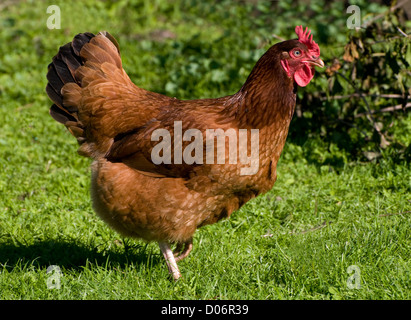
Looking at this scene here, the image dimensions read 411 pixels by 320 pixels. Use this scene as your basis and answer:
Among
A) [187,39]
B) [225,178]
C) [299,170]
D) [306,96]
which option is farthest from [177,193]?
→ [187,39]

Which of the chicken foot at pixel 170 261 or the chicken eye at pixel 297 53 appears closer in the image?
the chicken eye at pixel 297 53

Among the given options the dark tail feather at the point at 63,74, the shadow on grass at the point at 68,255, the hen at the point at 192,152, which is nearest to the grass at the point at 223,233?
the shadow on grass at the point at 68,255

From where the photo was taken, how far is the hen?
11.8 ft

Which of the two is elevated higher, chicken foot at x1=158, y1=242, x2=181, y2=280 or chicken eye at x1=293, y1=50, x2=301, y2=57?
chicken eye at x1=293, y1=50, x2=301, y2=57

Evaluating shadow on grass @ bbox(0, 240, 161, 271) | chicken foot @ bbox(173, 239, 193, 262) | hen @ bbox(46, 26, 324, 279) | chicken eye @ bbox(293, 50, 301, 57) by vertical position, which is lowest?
shadow on grass @ bbox(0, 240, 161, 271)

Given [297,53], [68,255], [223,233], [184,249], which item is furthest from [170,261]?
[297,53]

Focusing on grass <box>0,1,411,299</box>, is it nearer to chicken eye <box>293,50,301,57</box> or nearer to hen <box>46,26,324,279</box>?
hen <box>46,26,324,279</box>

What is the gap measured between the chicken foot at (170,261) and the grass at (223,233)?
Answer: 61mm

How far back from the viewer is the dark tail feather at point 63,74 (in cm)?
437

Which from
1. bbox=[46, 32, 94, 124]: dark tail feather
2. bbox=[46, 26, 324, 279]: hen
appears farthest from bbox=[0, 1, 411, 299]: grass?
bbox=[46, 32, 94, 124]: dark tail feather

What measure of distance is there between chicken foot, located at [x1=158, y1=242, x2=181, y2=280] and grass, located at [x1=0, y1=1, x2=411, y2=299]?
61mm

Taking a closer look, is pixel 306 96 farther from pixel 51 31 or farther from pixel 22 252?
pixel 51 31

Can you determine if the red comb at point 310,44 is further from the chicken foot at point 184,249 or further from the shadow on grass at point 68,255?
the shadow on grass at point 68,255
